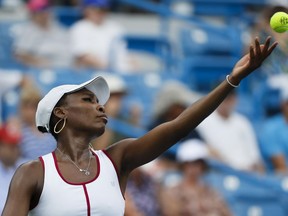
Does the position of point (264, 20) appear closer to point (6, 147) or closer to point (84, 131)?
point (6, 147)

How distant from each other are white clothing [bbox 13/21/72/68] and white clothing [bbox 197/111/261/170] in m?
2.07

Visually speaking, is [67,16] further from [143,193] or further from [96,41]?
[143,193]

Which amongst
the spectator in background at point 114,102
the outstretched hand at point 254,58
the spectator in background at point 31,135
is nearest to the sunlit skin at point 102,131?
the outstretched hand at point 254,58

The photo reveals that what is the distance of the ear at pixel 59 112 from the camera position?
5.26 m

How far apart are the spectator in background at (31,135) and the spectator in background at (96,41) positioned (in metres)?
1.86

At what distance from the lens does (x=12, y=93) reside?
962 cm

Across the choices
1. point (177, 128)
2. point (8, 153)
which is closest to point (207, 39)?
point (8, 153)

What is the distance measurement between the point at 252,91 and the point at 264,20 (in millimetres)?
1442

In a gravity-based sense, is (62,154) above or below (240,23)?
above

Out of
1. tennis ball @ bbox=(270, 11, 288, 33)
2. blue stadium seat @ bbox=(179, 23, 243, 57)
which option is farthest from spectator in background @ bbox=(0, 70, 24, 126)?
tennis ball @ bbox=(270, 11, 288, 33)

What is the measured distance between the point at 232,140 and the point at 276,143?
0.44 meters

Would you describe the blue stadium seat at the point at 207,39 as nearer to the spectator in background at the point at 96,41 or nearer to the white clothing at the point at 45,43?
the spectator in background at the point at 96,41

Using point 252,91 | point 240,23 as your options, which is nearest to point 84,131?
point 252,91

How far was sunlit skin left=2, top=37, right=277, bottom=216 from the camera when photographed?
509cm
